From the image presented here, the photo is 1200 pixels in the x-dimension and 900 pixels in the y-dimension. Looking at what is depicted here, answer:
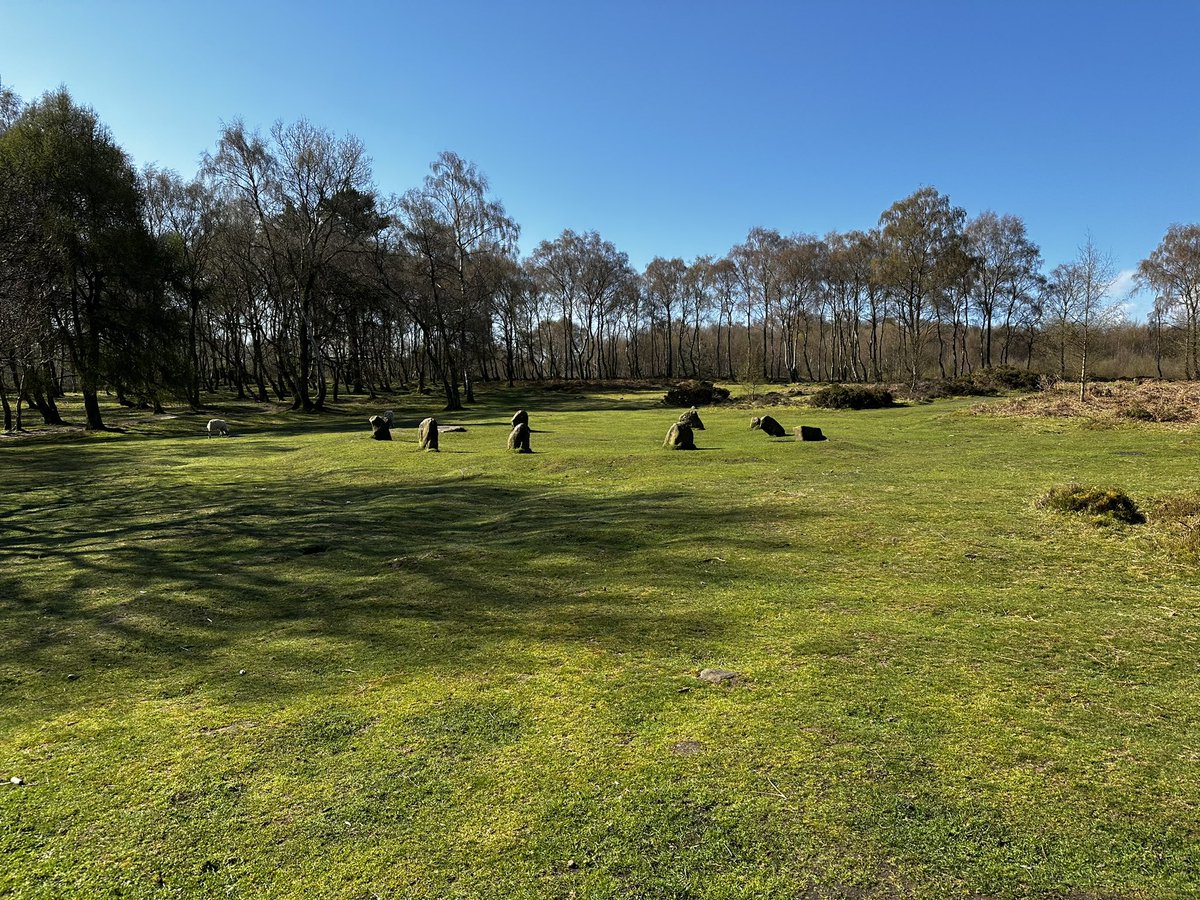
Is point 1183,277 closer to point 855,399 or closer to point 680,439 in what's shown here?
point 855,399

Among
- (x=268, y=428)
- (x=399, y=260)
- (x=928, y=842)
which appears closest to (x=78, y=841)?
(x=928, y=842)

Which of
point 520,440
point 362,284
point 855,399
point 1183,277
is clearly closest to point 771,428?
point 520,440

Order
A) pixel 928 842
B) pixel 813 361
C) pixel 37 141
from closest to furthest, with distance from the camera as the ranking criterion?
pixel 928 842
pixel 37 141
pixel 813 361

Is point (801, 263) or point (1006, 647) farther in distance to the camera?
point (801, 263)

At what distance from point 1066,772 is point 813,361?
95.2 meters

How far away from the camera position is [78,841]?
2.82 m

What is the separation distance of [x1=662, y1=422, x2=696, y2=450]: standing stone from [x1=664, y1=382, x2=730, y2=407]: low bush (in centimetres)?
2322

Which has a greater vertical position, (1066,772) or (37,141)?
(37,141)

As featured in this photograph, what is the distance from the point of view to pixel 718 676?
13.8ft

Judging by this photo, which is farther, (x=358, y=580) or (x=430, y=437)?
(x=430, y=437)

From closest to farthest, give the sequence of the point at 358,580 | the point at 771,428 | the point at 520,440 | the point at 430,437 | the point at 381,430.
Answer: the point at 358,580, the point at 520,440, the point at 430,437, the point at 771,428, the point at 381,430

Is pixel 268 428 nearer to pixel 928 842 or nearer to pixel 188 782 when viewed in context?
pixel 188 782

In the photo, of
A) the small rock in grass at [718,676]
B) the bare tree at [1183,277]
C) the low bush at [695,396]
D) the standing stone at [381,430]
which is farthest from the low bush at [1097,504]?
the bare tree at [1183,277]

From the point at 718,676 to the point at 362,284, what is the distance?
42006mm
